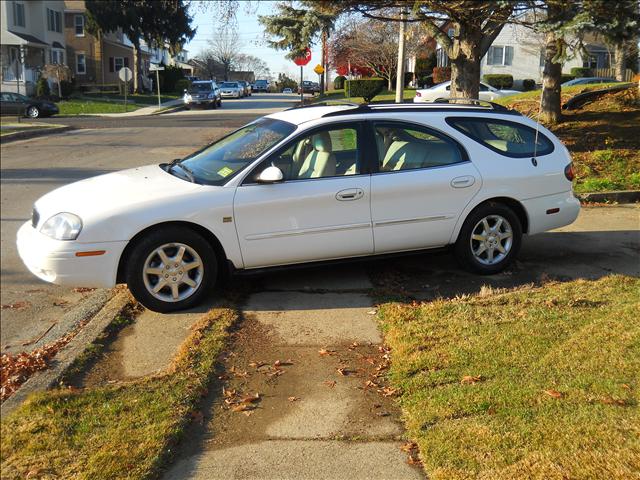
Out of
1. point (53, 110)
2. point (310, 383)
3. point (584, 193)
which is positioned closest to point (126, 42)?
point (53, 110)

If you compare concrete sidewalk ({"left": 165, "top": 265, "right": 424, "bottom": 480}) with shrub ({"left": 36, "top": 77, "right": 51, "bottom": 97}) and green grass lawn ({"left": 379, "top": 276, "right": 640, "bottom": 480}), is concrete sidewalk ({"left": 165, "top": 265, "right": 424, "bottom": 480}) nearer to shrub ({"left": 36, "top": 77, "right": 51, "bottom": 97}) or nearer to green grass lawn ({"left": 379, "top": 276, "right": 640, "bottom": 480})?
green grass lawn ({"left": 379, "top": 276, "right": 640, "bottom": 480})

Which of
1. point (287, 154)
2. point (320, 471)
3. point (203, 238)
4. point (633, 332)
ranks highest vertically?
point (287, 154)

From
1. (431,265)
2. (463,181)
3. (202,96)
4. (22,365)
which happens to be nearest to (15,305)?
(22,365)

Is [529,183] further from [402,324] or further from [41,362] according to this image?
[41,362]

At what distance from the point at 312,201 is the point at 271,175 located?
1.41 ft

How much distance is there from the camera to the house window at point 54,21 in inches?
2020

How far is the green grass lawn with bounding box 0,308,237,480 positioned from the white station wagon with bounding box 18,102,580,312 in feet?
4.29

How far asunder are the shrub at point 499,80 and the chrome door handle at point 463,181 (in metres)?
42.6

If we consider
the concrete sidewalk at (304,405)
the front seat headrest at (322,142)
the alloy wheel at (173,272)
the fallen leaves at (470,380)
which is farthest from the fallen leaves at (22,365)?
the fallen leaves at (470,380)

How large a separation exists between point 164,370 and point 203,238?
4.66 ft

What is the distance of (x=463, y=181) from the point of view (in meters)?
6.23

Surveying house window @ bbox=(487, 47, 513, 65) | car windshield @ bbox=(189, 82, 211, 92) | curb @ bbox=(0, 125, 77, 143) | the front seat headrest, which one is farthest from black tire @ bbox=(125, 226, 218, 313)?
house window @ bbox=(487, 47, 513, 65)

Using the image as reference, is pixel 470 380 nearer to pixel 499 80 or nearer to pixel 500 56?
pixel 499 80

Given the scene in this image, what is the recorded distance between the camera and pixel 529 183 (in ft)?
21.3
